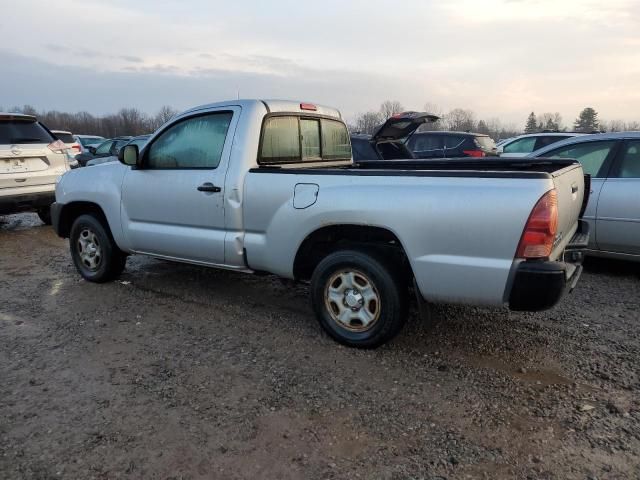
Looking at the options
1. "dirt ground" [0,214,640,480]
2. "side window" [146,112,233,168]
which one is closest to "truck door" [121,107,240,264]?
"side window" [146,112,233,168]

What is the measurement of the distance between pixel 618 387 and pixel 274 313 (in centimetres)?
270

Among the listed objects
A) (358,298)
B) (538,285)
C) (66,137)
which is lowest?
(358,298)

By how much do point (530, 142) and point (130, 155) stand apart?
32.9 feet

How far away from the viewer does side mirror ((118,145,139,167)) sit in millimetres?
4719

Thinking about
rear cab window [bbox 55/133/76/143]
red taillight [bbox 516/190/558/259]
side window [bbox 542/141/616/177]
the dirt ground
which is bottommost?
the dirt ground

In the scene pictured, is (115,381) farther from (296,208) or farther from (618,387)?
(618,387)

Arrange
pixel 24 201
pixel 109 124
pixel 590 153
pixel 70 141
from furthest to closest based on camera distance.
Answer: pixel 109 124
pixel 70 141
pixel 24 201
pixel 590 153

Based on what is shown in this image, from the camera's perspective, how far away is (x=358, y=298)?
369 centimetres

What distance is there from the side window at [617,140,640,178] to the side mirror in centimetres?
502

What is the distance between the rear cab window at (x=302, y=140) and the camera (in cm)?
436

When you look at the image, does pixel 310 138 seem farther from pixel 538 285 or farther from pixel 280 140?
pixel 538 285

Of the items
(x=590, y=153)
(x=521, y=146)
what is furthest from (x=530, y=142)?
(x=590, y=153)

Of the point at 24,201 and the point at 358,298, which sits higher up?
the point at 24,201

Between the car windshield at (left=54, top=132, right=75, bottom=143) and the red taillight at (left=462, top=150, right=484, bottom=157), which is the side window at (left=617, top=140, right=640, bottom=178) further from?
the car windshield at (left=54, top=132, right=75, bottom=143)
